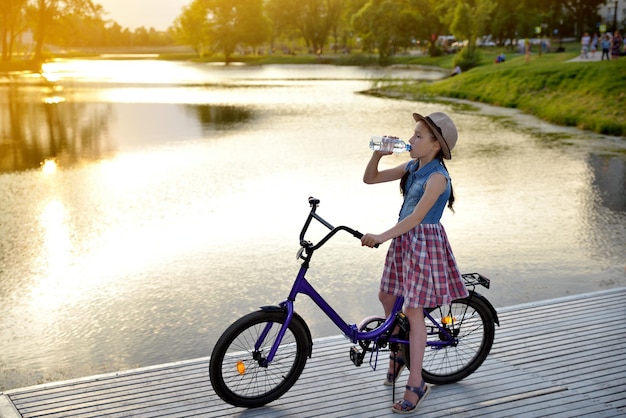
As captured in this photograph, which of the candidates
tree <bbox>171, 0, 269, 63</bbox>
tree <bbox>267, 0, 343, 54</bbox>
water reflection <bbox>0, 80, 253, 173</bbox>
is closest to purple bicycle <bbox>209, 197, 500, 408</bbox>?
water reflection <bbox>0, 80, 253, 173</bbox>

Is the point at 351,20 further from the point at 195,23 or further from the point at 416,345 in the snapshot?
the point at 416,345

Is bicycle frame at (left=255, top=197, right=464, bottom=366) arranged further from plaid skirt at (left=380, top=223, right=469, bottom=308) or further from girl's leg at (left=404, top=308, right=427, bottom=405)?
plaid skirt at (left=380, top=223, right=469, bottom=308)

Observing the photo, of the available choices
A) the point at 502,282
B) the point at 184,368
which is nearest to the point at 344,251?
the point at 502,282

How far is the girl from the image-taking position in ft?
13.1

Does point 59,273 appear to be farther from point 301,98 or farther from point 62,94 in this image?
point 62,94

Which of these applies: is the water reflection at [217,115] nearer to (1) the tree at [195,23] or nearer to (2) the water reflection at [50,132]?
(2) the water reflection at [50,132]

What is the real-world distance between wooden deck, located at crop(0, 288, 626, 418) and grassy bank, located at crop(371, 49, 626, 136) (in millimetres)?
14559

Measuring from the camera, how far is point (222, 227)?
9227mm

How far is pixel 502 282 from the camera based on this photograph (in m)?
7.10

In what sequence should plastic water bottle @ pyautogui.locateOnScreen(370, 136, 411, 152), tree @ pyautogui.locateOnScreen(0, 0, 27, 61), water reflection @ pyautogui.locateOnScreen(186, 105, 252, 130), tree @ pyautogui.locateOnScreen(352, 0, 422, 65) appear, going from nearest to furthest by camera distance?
plastic water bottle @ pyautogui.locateOnScreen(370, 136, 411, 152)
water reflection @ pyautogui.locateOnScreen(186, 105, 252, 130)
tree @ pyautogui.locateOnScreen(0, 0, 27, 61)
tree @ pyautogui.locateOnScreen(352, 0, 422, 65)

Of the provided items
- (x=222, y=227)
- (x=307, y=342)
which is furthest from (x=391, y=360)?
(x=222, y=227)

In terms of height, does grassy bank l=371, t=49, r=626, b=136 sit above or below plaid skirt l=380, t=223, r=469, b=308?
below

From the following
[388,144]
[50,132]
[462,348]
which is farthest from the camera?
[50,132]

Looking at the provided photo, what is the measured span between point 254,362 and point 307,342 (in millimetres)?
332
